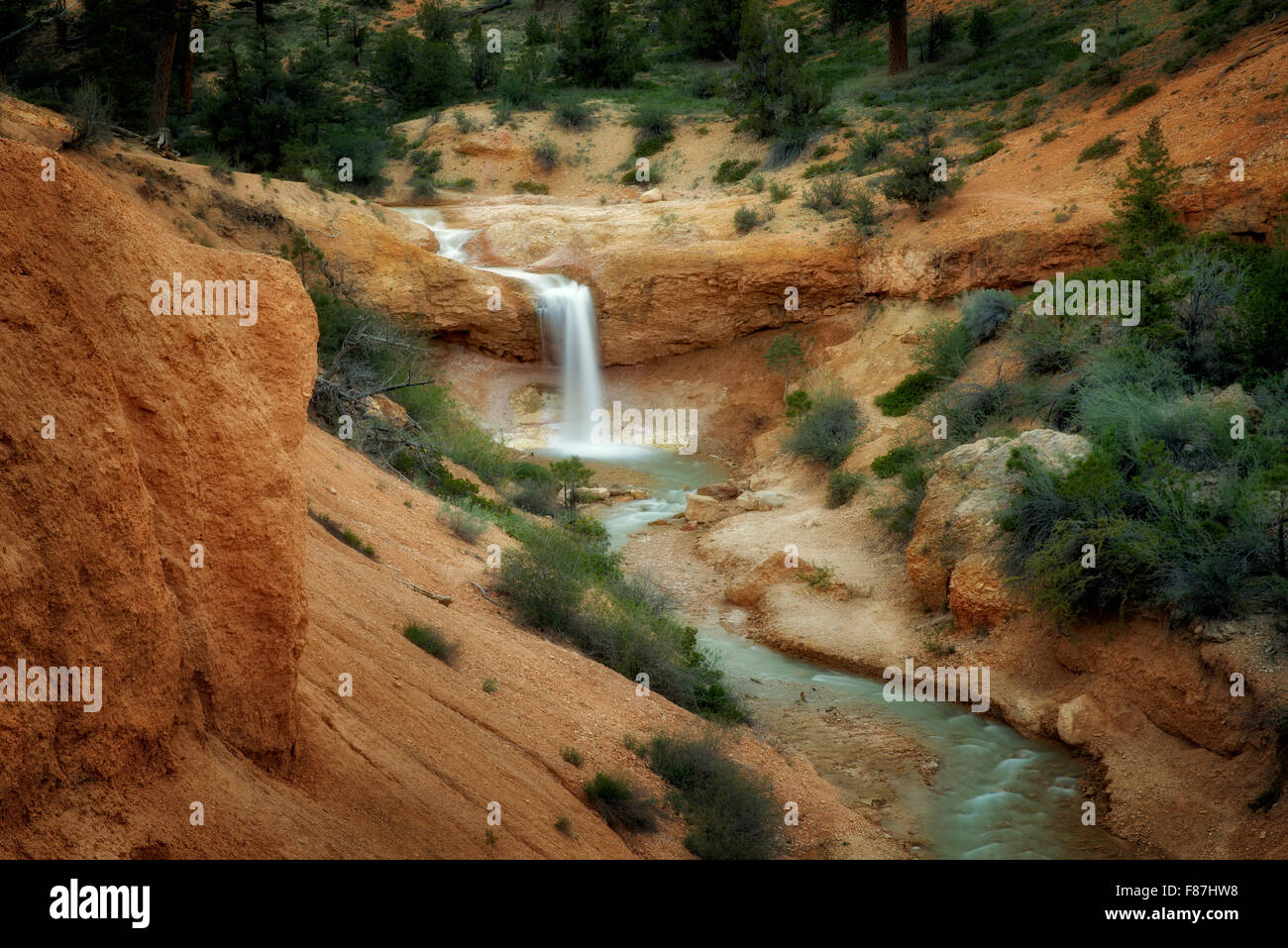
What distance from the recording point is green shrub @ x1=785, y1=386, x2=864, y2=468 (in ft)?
68.3

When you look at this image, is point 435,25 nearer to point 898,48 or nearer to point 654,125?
point 654,125

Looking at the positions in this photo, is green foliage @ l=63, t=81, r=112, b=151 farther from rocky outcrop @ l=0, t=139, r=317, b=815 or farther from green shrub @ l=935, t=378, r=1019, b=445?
green shrub @ l=935, t=378, r=1019, b=445

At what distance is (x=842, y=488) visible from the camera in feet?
61.5

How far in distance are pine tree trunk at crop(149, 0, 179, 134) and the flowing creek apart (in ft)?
60.6

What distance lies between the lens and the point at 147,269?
423cm

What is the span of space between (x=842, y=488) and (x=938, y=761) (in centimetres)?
835

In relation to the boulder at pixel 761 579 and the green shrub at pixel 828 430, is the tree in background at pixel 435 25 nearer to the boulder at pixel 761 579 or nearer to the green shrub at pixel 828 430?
the green shrub at pixel 828 430

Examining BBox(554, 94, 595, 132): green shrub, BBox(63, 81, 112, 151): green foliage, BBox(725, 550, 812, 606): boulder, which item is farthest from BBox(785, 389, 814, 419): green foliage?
BBox(554, 94, 595, 132): green shrub

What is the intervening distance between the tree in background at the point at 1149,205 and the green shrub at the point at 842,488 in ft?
23.7

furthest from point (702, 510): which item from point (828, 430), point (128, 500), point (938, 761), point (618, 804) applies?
point (128, 500)

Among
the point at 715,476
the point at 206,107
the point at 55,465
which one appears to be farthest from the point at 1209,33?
the point at 55,465

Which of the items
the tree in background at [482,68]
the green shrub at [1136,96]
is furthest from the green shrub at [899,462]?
the tree in background at [482,68]
